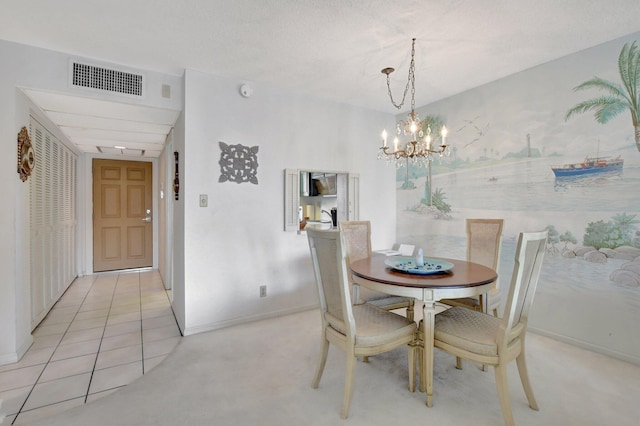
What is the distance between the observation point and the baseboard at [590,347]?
2306 millimetres

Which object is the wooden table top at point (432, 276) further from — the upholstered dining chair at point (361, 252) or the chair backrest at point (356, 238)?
the chair backrest at point (356, 238)

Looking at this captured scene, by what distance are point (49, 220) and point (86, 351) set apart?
5.33 ft

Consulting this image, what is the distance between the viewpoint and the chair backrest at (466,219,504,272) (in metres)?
2.61

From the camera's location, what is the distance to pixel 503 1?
1.90m

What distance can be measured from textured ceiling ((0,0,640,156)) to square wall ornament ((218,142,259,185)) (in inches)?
27.6

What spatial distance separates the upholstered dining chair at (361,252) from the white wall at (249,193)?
0.76 meters

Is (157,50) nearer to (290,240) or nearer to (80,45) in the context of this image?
(80,45)

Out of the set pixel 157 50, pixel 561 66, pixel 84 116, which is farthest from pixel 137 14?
pixel 561 66

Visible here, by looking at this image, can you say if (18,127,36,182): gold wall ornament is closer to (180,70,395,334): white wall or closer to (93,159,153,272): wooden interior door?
(180,70,395,334): white wall

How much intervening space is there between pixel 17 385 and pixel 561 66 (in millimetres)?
4819

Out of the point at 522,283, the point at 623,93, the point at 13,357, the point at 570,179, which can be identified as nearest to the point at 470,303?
the point at 522,283

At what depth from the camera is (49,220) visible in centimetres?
328

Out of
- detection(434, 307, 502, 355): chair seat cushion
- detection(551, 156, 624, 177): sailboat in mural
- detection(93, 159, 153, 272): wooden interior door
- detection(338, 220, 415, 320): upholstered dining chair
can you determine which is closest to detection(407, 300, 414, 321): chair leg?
detection(338, 220, 415, 320): upholstered dining chair

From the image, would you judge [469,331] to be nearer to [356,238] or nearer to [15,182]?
[356,238]
